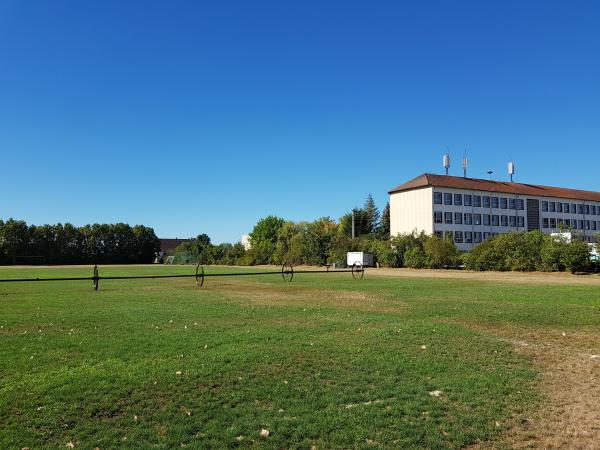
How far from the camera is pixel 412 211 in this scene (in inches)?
3354

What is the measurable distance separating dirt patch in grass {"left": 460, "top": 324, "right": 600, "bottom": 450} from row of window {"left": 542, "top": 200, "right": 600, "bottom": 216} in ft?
310

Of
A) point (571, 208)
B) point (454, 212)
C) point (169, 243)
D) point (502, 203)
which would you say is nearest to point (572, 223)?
point (571, 208)

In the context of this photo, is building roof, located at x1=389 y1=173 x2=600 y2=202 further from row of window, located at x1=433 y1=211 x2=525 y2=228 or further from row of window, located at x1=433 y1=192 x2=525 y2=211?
row of window, located at x1=433 y1=211 x2=525 y2=228

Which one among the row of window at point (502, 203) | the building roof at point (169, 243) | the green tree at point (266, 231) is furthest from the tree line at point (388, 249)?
the building roof at point (169, 243)

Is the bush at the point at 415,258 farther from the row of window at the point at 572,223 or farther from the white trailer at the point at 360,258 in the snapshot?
the row of window at the point at 572,223

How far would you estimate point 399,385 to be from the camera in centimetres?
702

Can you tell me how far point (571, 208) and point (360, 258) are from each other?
185 feet

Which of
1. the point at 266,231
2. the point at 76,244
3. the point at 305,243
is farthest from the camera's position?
the point at 266,231

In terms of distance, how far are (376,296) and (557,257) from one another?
3115cm

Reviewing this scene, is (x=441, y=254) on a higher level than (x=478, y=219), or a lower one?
lower

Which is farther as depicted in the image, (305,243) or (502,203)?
(502,203)

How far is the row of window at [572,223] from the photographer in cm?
9574

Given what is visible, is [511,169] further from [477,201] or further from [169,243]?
[169,243]

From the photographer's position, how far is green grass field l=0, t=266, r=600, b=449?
5.33 metres
